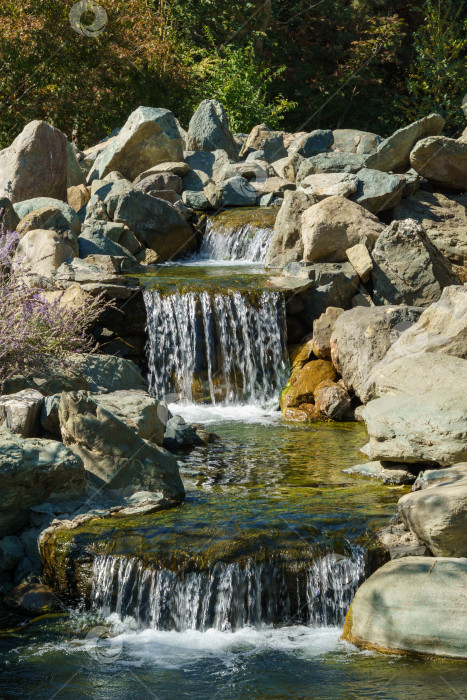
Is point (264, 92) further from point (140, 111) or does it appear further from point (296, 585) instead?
point (296, 585)

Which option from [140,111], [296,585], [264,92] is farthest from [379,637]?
[264,92]

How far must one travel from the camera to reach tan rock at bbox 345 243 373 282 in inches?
497

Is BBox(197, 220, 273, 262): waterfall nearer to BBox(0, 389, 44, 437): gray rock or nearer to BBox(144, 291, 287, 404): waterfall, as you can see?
BBox(144, 291, 287, 404): waterfall

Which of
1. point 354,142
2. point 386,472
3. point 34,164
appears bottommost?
point 386,472

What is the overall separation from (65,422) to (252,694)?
3.22 m

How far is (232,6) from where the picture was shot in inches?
1018

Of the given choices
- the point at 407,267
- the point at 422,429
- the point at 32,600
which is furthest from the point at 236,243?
the point at 32,600

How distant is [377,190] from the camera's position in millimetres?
15195

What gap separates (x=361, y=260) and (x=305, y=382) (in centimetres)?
233

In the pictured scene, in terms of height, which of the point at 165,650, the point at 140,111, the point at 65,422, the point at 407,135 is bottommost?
the point at 165,650

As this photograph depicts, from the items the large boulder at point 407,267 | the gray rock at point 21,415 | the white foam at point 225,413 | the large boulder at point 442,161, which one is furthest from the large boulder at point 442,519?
the large boulder at point 442,161

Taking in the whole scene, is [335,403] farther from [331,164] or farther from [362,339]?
[331,164]

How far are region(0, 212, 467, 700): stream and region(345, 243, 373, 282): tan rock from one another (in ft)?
14.2

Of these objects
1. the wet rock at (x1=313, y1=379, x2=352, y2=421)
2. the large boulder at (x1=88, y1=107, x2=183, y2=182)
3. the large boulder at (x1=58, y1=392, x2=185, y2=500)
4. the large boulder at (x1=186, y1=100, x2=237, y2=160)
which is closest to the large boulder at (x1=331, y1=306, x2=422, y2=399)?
the wet rock at (x1=313, y1=379, x2=352, y2=421)
